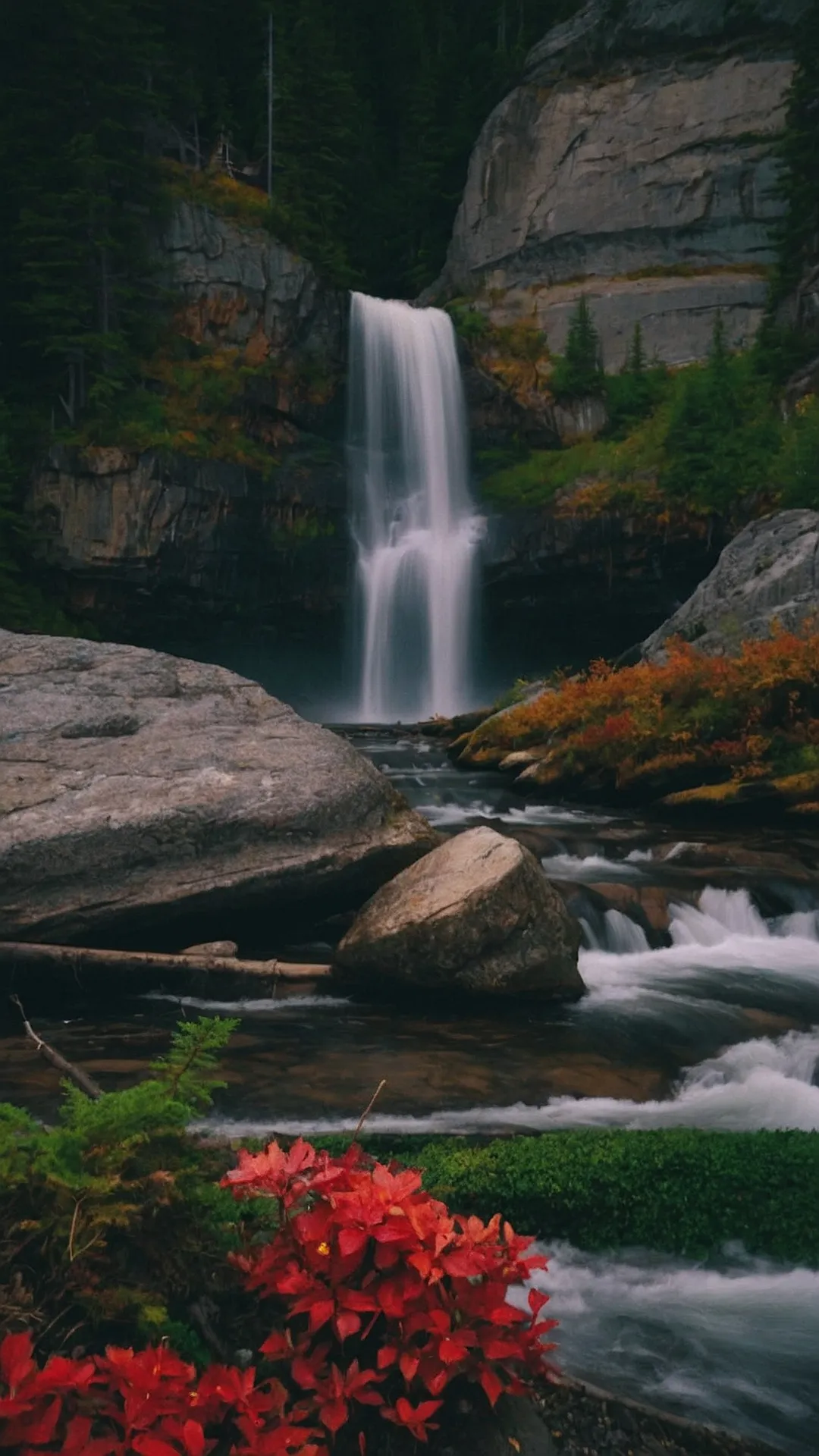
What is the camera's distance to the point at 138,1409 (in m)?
2.39

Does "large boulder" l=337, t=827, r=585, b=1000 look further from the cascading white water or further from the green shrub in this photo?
the cascading white water

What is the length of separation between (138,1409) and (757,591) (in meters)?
20.2

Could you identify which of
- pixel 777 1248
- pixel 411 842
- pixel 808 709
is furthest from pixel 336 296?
pixel 777 1248

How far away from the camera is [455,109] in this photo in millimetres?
41938

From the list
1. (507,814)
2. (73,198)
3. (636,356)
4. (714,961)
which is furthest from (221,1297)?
(636,356)

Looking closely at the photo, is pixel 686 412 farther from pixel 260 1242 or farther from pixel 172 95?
pixel 260 1242

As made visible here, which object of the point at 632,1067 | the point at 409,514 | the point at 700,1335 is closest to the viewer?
the point at 700,1335

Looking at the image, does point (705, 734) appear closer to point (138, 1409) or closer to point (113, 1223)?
point (113, 1223)

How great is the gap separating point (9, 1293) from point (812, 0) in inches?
1723

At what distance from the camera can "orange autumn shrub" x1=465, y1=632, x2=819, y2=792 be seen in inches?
605

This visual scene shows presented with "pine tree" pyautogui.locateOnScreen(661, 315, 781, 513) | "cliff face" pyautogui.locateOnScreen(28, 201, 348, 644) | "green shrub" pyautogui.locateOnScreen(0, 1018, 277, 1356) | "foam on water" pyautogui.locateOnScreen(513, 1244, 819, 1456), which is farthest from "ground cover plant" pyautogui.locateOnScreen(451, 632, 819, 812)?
"cliff face" pyautogui.locateOnScreen(28, 201, 348, 644)

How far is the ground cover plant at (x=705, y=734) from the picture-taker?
14.9 meters

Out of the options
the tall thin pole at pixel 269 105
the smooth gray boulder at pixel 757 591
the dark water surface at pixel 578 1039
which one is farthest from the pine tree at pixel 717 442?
the dark water surface at pixel 578 1039

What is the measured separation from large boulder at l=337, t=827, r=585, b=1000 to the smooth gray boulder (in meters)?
12.6
